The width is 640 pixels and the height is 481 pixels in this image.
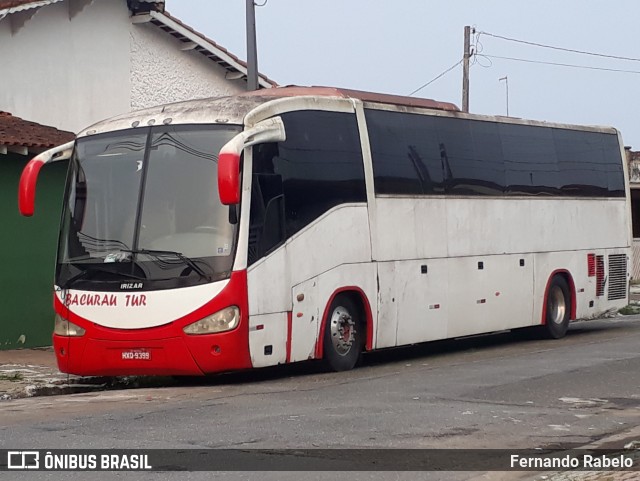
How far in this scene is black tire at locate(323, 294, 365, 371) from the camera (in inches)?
576

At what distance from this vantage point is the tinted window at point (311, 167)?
541 inches

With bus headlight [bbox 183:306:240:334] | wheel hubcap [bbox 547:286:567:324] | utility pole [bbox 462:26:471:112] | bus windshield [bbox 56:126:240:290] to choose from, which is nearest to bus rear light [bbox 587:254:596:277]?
wheel hubcap [bbox 547:286:567:324]

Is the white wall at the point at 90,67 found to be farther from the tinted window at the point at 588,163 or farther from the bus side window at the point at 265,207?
the bus side window at the point at 265,207

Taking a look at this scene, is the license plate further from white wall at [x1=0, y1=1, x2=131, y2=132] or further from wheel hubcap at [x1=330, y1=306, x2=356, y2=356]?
white wall at [x1=0, y1=1, x2=131, y2=132]

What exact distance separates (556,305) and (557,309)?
8cm

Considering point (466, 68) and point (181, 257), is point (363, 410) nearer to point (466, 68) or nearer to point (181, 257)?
point (181, 257)

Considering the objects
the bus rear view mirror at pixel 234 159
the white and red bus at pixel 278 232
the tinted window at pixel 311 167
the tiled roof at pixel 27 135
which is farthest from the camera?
the tiled roof at pixel 27 135

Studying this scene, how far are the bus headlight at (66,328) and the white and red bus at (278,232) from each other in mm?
25

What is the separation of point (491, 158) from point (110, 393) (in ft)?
24.6

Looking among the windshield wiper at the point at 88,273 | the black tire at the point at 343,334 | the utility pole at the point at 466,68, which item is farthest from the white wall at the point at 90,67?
the utility pole at the point at 466,68

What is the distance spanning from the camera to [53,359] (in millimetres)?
16922

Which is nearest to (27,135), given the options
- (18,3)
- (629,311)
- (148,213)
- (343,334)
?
(18,3)

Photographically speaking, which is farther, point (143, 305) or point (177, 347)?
point (143, 305)

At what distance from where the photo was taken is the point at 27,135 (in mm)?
17828
